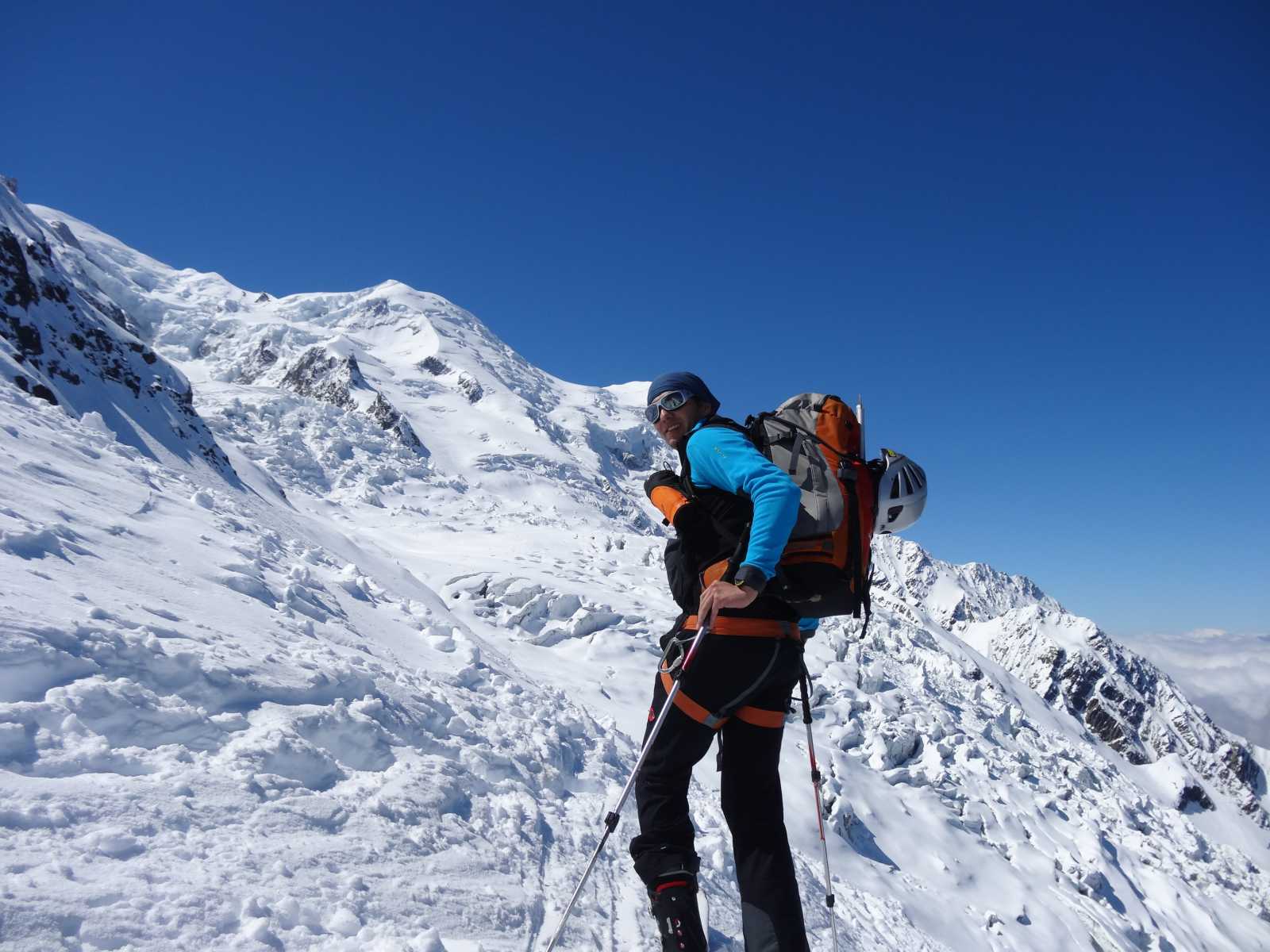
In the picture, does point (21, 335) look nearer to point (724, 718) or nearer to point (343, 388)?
point (724, 718)


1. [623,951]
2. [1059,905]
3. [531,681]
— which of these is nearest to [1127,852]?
[1059,905]

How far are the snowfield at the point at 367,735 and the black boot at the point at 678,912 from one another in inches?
37.6

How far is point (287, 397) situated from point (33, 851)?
59083 millimetres

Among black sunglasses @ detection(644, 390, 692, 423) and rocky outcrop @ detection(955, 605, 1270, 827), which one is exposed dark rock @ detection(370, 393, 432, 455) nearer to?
black sunglasses @ detection(644, 390, 692, 423)

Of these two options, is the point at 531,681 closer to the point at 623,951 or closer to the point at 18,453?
the point at 623,951

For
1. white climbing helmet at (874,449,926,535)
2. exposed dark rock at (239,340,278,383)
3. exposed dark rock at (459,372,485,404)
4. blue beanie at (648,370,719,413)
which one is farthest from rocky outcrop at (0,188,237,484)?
exposed dark rock at (459,372,485,404)

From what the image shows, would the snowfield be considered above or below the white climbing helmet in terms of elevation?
below

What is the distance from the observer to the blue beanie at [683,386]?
3.78 m

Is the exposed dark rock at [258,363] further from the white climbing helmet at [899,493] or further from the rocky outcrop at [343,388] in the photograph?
the white climbing helmet at [899,493]

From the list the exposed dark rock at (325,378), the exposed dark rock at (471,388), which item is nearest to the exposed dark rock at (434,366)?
the exposed dark rock at (471,388)

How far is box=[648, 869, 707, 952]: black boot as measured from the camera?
10.2ft

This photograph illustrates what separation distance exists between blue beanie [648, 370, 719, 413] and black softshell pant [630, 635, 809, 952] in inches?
51.2

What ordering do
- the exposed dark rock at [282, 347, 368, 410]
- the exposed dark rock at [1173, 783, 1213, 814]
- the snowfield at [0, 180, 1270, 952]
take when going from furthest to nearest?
1. the exposed dark rock at [1173, 783, 1213, 814]
2. the exposed dark rock at [282, 347, 368, 410]
3. the snowfield at [0, 180, 1270, 952]

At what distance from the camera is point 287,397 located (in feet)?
182
